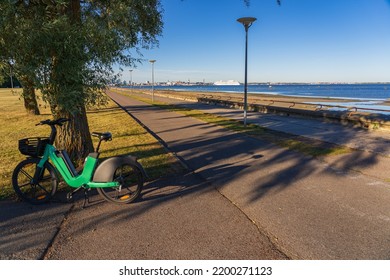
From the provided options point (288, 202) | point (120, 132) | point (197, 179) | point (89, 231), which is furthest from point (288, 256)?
point (120, 132)

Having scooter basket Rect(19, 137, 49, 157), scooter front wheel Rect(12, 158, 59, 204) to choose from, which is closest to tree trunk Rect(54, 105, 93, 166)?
scooter front wheel Rect(12, 158, 59, 204)

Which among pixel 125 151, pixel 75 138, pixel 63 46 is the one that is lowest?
pixel 125 151

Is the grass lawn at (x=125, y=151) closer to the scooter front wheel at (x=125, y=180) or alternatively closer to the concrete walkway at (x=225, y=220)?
the concrete walkway at (x=225, y=220)

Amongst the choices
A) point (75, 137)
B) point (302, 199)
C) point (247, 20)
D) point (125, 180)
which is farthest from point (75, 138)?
point (247, 20)

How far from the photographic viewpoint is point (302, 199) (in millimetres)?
4605

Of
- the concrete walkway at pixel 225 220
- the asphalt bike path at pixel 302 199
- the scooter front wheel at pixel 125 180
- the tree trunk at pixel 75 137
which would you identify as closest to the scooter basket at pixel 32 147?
the concrete walkway at pixel 225 220

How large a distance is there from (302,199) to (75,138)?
15.9 ft

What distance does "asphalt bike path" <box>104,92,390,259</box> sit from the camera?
3.26 meters

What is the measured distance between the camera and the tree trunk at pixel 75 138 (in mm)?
6148

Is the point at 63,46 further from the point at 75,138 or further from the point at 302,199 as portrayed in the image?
the point at 302,199

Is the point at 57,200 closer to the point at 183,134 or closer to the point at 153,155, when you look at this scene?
the point at 153,155

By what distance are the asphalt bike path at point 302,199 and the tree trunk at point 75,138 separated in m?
2.47

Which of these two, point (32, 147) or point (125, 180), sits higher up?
point (32, 147)

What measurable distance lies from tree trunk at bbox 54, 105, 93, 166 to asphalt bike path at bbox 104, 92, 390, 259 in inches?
97.4
